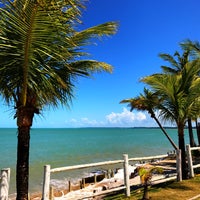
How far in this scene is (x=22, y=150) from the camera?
19.0 feet

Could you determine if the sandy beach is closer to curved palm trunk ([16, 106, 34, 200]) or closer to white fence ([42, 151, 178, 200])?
white fence ([42, 151, 178, 200])

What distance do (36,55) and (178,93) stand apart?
17.6ft

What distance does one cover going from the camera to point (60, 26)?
5.14 m

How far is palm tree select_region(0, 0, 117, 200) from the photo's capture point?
4.67m

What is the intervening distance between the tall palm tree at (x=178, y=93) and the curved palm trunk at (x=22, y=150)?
449 centimetres

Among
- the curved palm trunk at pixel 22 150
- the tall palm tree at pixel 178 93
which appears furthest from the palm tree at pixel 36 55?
the tall palm tree at pixel 178 93

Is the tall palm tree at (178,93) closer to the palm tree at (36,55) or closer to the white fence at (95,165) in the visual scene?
the white fence at (95,165)

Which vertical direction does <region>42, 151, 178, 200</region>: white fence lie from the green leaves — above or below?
below

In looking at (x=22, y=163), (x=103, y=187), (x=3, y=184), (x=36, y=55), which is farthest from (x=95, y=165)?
(x=103, y=187)

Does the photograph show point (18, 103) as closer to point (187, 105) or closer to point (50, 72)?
point (50, 72)

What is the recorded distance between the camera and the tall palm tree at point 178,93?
8.81 meters

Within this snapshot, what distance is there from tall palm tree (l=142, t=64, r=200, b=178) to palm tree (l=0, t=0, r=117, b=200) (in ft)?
10.2

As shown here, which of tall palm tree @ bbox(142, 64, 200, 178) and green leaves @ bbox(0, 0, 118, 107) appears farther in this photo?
tall palm tree @ bbox(142, 64, 200, 178)

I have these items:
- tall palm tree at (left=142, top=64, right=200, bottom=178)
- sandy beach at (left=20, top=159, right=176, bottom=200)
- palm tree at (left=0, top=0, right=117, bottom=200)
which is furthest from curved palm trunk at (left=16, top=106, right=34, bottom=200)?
tall palm tree at (left=142, top=64, right=200, bottom=178)
